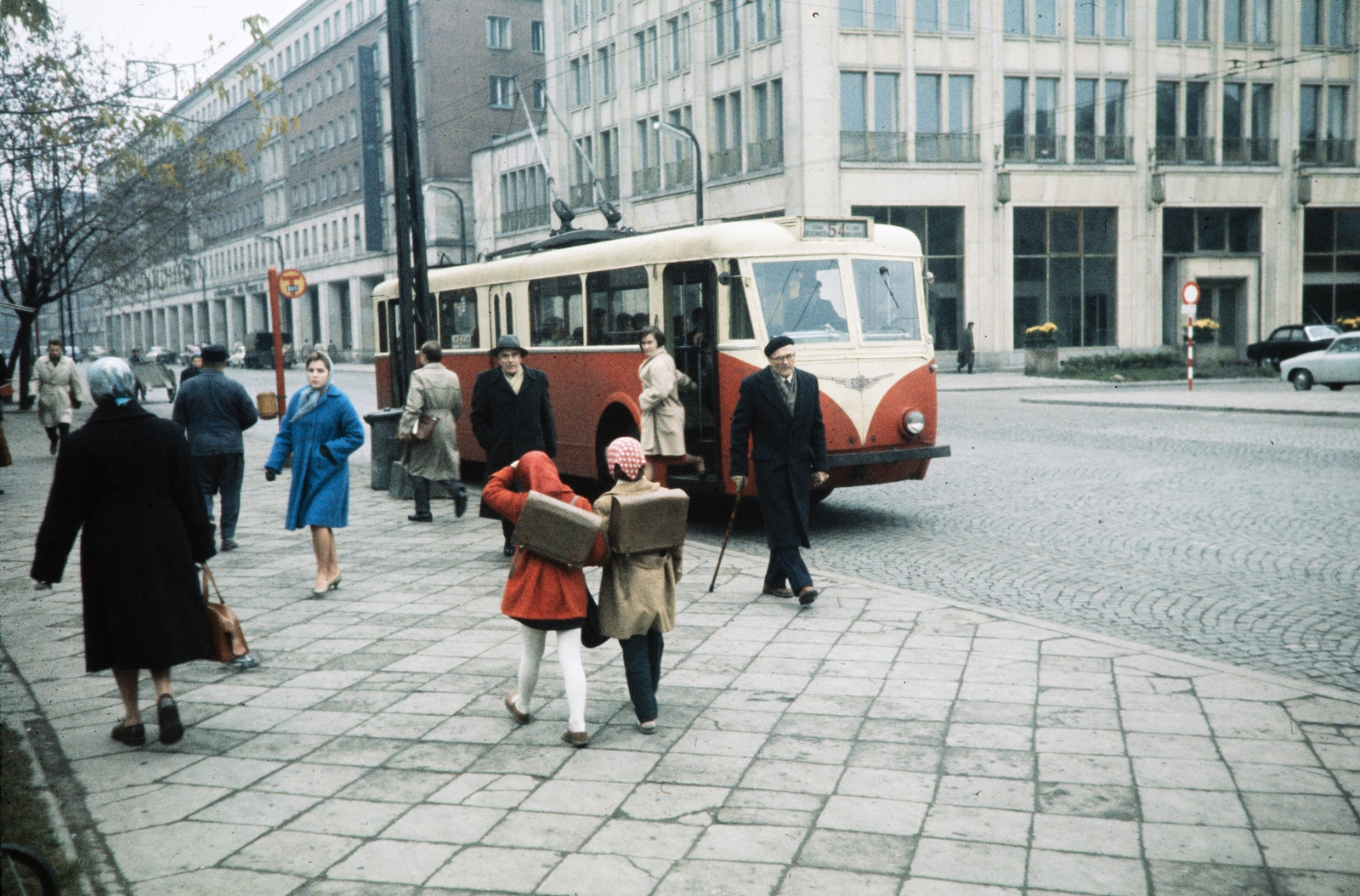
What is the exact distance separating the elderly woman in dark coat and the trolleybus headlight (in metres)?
7.00

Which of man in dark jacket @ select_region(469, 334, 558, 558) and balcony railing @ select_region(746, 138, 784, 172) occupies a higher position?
balcony railing @ select_region(746, 138, 784, 172)

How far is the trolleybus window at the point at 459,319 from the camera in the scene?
15.2 metres

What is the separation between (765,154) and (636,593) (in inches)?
1481

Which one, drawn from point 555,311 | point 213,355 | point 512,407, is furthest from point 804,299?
point 213,355

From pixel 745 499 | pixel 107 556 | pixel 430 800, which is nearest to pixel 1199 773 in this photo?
pixel 430 800

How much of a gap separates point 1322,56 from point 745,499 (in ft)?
134

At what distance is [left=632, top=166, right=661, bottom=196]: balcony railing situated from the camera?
154ft

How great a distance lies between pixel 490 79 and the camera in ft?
226

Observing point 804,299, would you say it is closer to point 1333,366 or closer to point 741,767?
point 741,767

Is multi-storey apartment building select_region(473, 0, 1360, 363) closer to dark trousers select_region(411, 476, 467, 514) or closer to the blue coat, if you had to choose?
dark trousers select_region(411, 476, 467, 514)

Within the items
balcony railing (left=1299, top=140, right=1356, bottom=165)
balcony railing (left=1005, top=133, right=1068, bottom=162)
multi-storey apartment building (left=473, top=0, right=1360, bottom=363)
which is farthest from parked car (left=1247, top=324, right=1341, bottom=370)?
balcony railing (left=1005, top=133, right=1068, bottom=162)

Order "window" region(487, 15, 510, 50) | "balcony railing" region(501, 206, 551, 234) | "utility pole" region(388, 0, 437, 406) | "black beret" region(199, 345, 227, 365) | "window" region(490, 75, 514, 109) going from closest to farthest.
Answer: "black beret" region(199, 345, 227, 365), "utility pole" region(388, 0, 437, 406), "balcony railing" region(501, 206, 551, 234), "window" region(487, 15, 510, 50), "window" region(490, 75, 514, 109)

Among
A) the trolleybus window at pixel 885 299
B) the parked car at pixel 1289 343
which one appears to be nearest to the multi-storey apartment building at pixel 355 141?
the parked car at pixel 1289 343

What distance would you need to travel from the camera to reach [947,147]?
133 ft
